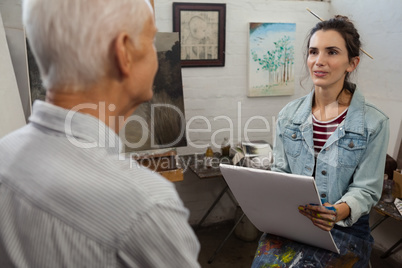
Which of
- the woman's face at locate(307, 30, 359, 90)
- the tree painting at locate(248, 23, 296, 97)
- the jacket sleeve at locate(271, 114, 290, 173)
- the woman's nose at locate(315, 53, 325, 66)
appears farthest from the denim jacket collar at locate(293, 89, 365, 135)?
the tree painting at locate(248, 23, 296, 97)

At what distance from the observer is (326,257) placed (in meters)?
1.43

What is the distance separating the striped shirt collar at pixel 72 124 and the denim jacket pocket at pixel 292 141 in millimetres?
1270

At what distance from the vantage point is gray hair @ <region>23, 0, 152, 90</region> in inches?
24.0

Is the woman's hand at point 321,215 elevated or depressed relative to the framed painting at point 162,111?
depressed

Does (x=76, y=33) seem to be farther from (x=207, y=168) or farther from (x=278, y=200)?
(x=207, y=168)

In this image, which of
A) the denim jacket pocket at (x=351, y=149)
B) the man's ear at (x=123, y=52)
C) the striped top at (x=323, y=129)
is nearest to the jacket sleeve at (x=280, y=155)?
the striped top at (x=323, y=129)

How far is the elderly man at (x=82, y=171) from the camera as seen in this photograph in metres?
0.58

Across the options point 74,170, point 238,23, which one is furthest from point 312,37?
point 74,170

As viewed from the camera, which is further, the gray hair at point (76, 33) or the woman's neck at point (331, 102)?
the woman's neck at point (331, 102)

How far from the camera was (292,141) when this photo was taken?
1.78m

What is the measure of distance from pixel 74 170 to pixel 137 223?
0.14m

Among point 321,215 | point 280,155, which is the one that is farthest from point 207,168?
point 321,215

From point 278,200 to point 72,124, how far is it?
0.95m

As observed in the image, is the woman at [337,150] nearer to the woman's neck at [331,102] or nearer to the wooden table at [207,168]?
the woman's neck at [331,102]
